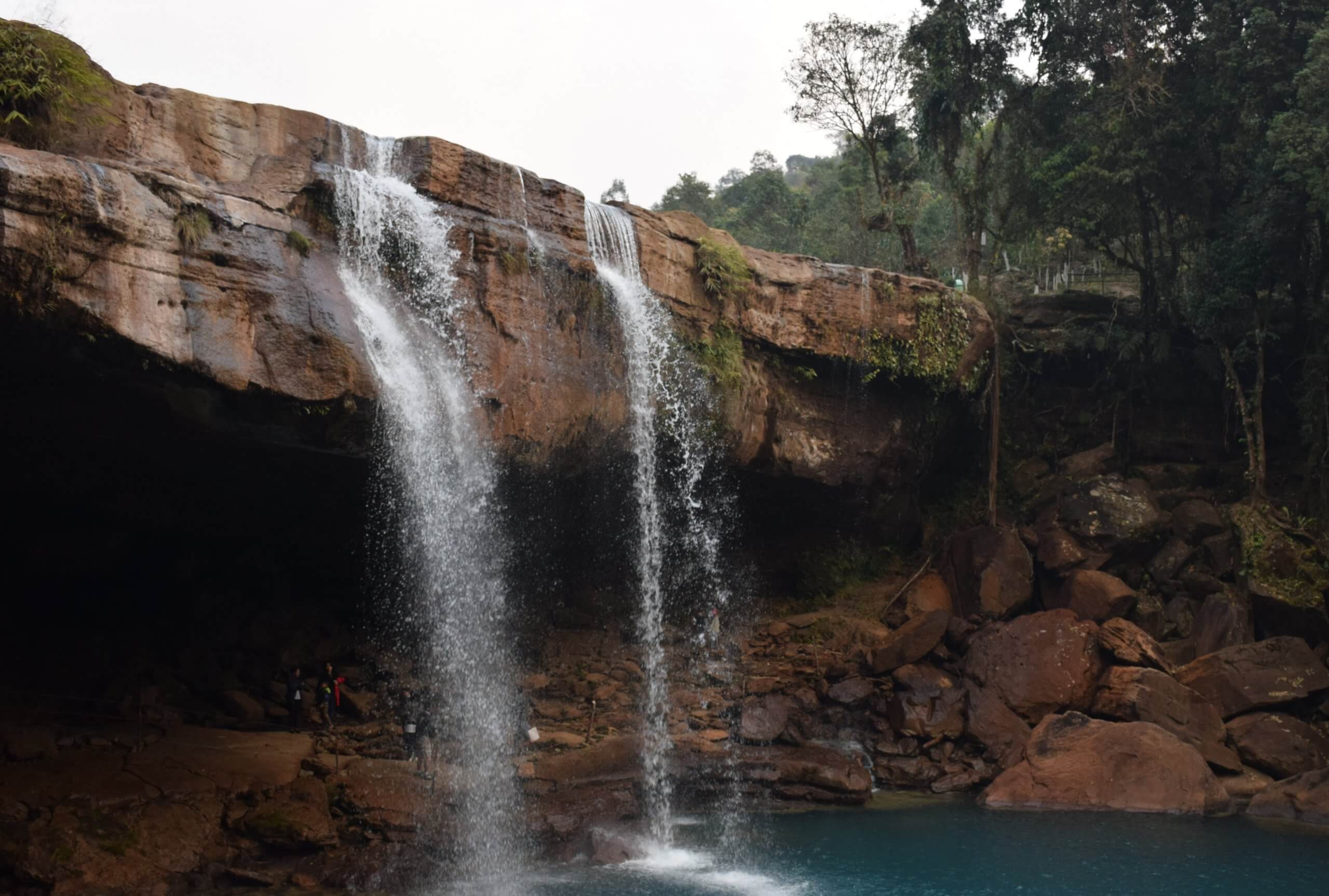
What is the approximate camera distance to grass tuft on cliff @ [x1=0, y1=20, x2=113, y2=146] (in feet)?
38.1

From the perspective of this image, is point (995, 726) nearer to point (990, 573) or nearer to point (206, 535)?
point (990, 573)

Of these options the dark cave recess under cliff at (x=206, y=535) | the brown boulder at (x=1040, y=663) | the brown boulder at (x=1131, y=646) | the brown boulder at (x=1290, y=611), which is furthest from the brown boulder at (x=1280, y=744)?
the dark cave recess under cliff at (x=206, y=535)

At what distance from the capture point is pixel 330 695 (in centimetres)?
1612

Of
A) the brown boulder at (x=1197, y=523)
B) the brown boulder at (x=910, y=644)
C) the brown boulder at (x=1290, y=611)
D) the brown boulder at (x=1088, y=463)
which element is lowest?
the brown boulder at (x=910, y=644)

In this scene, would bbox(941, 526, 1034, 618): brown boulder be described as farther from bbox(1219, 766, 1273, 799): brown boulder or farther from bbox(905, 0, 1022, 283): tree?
bbox(905, 0, 1022, 283): tree

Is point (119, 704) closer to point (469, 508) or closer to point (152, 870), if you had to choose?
point (152, 870)

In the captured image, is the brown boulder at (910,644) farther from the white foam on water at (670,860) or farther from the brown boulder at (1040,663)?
the white foam on water at (670,860)

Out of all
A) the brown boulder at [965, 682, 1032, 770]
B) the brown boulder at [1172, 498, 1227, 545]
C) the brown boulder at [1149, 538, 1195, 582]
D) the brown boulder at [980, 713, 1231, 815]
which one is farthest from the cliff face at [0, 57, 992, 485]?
the brown boulder at [980, 713, 1231, 815]

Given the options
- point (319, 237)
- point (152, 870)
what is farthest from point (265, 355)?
point (152, 870)

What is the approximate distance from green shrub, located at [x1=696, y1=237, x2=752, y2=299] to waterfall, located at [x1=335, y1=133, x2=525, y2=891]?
15.6 feet

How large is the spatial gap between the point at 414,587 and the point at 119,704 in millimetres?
4220

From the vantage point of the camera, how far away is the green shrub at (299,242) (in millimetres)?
13031

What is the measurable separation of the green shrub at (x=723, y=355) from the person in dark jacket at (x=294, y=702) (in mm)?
7877

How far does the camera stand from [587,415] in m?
15.8
